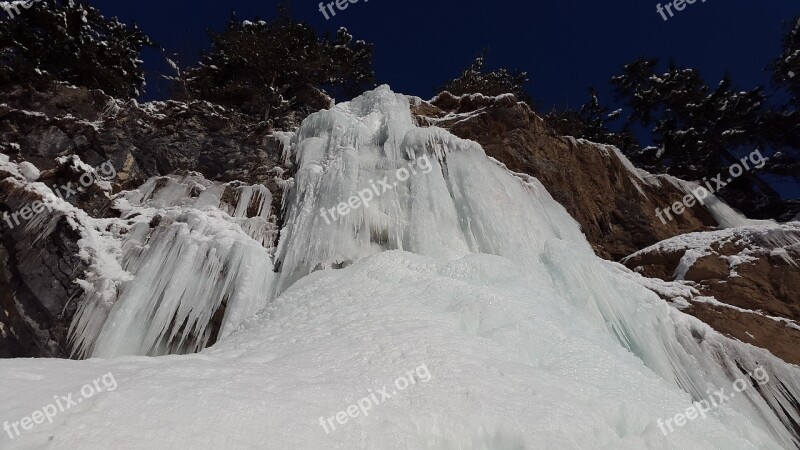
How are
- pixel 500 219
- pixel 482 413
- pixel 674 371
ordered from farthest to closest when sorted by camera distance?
pixel 500 219
pixel 674 371
pixel 482 413

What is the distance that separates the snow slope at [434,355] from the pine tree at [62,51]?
7.19 metres

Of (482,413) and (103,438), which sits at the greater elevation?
(482,413)

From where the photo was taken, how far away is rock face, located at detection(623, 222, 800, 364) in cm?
605

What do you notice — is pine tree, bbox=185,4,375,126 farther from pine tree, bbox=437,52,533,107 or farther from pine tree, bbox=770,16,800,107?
pine tree, bbox=770,16,800,107

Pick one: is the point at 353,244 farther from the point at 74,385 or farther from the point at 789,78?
the point at 789,78

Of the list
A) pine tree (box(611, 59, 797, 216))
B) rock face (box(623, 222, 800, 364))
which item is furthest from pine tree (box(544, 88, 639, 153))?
rock face (box(623, 222, 800, 364))

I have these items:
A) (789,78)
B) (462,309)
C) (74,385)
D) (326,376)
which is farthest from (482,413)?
(789,78)

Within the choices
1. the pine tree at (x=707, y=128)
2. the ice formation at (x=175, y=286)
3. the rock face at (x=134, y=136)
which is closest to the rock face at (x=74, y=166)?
the rock face at (x=134, y=136)

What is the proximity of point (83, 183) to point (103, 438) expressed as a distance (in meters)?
7.14

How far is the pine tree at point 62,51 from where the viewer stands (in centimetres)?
930

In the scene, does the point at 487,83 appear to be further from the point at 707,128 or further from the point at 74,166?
the point at 74,166

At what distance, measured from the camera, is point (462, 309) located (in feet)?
12.5

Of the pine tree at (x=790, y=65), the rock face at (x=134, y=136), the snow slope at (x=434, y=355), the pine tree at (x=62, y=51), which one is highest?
the pine tree at (x=790, y=65)

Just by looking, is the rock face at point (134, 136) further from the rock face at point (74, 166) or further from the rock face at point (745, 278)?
the rock face at point (745, 278)
